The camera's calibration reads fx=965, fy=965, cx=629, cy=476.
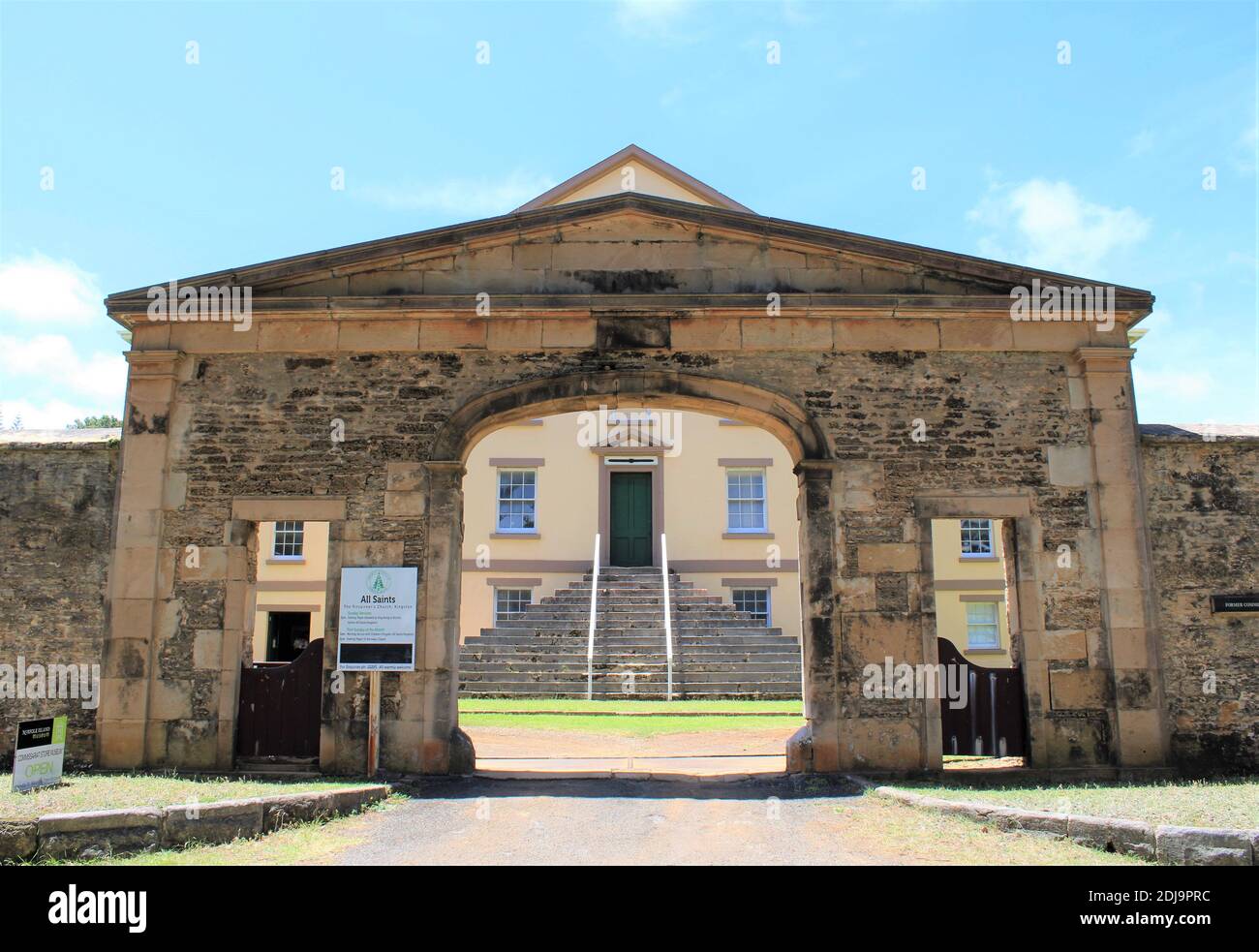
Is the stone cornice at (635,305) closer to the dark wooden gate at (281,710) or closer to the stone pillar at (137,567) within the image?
the stone pillar at (137,567)

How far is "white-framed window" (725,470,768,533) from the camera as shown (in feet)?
76.9

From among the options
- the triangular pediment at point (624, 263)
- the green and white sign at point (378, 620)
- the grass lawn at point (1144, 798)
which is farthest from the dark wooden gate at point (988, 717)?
the green and white sign at point (378, 620)

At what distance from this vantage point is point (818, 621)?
993 cm

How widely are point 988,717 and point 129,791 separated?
26.4 ft

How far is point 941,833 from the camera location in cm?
710

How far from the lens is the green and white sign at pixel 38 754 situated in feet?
25.9

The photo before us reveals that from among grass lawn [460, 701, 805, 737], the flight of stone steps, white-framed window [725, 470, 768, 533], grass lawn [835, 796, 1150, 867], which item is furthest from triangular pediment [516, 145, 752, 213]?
grass lawn [835, 796, 1150, 867]

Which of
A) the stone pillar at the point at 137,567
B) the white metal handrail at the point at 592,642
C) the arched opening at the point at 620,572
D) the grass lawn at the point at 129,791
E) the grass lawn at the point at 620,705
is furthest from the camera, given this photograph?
the arched opening at the point at 620,572

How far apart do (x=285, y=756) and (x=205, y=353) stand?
4.43m

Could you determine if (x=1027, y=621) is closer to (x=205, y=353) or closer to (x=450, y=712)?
(x=450, y=712)

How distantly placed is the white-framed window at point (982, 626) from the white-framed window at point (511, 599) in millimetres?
10577

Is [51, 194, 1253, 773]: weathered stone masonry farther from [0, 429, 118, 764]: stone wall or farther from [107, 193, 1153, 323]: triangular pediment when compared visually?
[0, 429, 118, 764]: stone wall

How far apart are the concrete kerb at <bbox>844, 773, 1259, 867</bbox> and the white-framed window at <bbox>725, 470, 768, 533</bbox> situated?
52.3 ft

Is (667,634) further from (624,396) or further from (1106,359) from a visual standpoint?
(1106,359)
